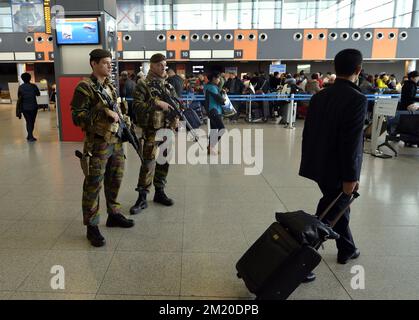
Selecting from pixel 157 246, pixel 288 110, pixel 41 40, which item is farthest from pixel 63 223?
pixel 41 40

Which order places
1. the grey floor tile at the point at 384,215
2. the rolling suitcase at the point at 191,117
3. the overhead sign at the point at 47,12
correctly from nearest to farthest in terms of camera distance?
the grey floor tile at the point at 384,215 → the rolling suitcase at the point at 191,117 → the overhead sign at the point at 47,12

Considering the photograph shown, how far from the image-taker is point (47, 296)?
2.33 m

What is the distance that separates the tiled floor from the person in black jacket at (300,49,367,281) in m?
0.64

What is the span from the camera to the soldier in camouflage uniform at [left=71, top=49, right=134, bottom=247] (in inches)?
112

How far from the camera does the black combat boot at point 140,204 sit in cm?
377

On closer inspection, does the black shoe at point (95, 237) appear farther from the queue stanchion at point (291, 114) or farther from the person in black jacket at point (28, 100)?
the queue stanchion at point (291, 114)

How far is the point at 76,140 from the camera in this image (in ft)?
26.2

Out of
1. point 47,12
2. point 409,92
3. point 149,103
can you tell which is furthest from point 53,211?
point 409,92

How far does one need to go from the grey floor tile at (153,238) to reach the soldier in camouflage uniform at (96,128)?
0.25m

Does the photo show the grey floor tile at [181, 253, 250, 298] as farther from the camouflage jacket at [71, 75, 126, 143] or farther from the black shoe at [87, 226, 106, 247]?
the camouflage jacket at [71, 75, 126, 143]

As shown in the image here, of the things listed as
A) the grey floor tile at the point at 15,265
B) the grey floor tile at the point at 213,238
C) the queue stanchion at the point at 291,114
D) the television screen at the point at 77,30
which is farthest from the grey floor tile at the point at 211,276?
the queue stanchion at the point at 291,114

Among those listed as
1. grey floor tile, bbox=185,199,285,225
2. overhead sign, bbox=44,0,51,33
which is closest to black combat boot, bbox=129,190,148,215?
grey floor tile, bbox=185,199,285,225

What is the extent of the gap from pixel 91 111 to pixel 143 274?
4.51ft
